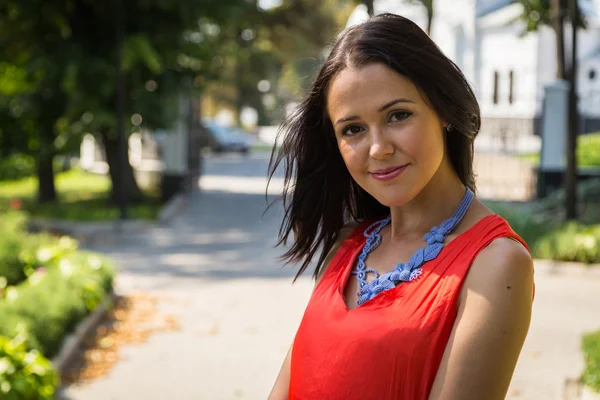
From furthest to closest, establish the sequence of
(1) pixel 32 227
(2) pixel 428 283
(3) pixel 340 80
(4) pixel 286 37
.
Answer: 1. (4) pixel 286 37
2. (1) pixel 32 227
3. (3) pixel 340 80
4. (2) pixel 428 283

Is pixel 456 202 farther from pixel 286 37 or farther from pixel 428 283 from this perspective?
pixel 286 37

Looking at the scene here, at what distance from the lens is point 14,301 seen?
6.87 meters

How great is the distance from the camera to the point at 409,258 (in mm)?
1887

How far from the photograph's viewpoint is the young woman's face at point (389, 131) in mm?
1822

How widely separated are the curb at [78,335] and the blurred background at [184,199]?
0.07ft

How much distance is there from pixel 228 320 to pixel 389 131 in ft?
23.4

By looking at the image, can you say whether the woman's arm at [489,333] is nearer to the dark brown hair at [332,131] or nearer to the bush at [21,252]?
the dark brown hair at [332,131]

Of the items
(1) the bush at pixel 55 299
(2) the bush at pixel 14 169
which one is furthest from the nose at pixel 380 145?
(2) the bush at pixel 14 169

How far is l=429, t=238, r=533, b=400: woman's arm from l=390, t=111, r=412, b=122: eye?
0.33 metres

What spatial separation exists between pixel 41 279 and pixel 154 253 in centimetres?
533

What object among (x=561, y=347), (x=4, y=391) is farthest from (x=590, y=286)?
(x=4, y=391)

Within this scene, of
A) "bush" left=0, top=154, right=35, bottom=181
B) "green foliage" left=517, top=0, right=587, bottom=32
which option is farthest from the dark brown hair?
"bush" left=0, top=154, right=35, bottom=181

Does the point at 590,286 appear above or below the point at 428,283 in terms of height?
below

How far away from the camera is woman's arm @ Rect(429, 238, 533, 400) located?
5.43 feet
